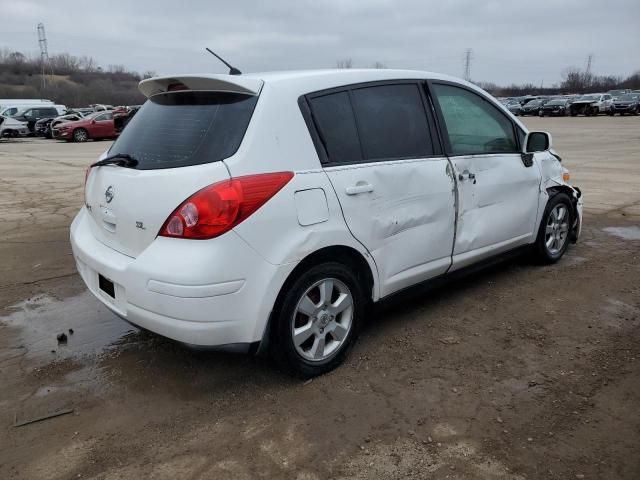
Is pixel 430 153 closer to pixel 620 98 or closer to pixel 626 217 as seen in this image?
pixel 626 217

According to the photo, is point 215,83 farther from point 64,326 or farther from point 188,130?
point 64,326

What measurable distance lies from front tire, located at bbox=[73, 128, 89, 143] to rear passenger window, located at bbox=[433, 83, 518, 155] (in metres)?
24.7

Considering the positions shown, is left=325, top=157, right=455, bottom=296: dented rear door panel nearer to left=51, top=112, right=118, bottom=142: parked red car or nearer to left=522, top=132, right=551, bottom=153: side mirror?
left=522, top=132, right=551, bottom=153: side mirror

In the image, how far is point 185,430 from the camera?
2.76m

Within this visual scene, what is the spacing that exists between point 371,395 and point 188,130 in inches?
70.4

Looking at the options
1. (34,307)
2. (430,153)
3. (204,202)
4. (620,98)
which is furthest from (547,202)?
(620,98)

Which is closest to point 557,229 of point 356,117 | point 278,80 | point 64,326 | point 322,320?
point 356,117

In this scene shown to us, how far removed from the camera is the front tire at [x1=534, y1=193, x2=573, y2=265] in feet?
16.2

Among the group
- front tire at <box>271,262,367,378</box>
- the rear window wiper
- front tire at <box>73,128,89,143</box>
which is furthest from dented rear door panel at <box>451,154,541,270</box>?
front tire at <box>73,128,89,143</box>

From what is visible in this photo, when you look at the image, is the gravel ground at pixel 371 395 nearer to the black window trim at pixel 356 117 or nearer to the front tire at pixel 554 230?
the front tire at pixel 554 230

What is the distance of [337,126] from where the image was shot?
10.6ft

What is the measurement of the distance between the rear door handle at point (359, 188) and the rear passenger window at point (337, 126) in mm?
163

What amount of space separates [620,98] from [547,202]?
4087 cm

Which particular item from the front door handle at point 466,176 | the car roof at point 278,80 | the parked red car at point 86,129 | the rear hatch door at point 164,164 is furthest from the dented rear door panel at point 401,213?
the parked red car at point 86,129
